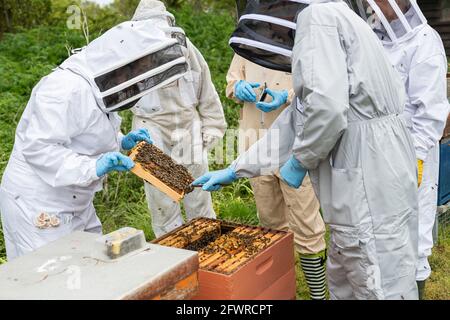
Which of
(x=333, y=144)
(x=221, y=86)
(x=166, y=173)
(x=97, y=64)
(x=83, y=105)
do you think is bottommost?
(x=221, y=86)

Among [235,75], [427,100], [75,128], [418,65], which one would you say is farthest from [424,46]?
[75,128]

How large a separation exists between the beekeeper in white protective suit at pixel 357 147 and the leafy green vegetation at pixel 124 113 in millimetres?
1509

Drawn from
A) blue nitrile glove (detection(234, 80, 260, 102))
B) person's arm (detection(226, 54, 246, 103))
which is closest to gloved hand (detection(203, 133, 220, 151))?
person's arm (detection(226, 54, 246, 103))

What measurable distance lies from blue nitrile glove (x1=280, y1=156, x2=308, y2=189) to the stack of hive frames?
25 cm

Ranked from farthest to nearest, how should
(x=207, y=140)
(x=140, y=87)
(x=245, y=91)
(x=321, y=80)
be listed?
(x=207, y=140), (x=245, y=91), (x=140, y=87), (x=321, y=80)

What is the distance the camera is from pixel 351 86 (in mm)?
2045

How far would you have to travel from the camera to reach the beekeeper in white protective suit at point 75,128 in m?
2.44

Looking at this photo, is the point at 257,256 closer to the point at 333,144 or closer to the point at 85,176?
the point at 333,144

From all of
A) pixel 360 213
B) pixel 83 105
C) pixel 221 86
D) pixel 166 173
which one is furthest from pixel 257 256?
pixel 221 86

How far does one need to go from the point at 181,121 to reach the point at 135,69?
1344mm

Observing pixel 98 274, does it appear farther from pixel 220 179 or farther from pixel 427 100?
pixel 427 100

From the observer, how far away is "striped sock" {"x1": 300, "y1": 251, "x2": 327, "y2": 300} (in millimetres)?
3238

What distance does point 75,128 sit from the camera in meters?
2.49

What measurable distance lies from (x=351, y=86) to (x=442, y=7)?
32.3 feet
